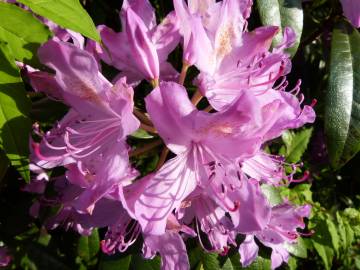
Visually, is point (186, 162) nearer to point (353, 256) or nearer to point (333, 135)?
point (333, 135)

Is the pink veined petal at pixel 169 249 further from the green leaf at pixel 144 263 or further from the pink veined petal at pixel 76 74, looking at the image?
the pink veined petal at pixel 76 74

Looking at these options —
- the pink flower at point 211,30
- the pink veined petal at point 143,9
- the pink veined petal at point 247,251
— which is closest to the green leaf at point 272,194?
the pink veined petal at point 247,251

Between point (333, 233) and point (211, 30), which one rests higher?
point (211, 30)

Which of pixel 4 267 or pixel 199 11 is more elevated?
pixel 199 11

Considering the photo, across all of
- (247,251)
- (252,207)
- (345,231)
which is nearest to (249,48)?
(252,207)

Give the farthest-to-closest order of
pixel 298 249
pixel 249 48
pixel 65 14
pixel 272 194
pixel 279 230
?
pixel 298 249 < pixel 272 194 < pixel 279 230 < pixel 249 48 < pixel 65 14

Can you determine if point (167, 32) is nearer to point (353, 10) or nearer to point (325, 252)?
point (353, 10)

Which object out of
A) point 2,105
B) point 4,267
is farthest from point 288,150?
point 4,267
